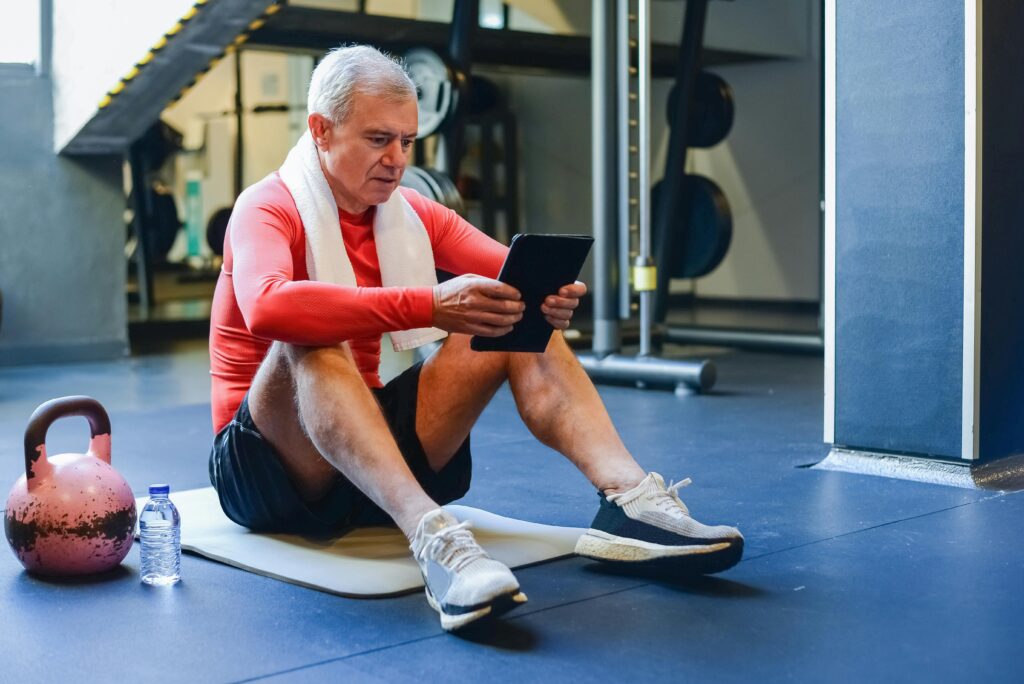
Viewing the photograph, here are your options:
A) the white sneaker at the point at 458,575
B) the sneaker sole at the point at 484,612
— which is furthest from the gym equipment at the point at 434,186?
the sneaker sole at the point at 484,612

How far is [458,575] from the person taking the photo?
67.1 inches

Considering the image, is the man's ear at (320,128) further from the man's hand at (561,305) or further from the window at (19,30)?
the window at (19,30)

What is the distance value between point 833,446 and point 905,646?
149 centimetres

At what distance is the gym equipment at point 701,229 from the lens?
5906 mm

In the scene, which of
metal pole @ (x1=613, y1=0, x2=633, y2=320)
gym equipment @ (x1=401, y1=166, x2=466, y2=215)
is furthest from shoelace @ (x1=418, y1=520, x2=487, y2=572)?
gym equipment @ (x1=401, y1=166, x2=466, y2=215)

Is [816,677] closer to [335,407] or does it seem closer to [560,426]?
[560,426]

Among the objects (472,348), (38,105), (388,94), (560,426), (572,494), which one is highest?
(38,105)

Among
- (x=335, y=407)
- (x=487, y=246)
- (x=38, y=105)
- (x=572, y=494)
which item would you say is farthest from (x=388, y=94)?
(x=38, y=105)

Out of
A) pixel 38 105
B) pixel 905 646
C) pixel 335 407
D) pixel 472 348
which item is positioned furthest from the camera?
pixel 38 105

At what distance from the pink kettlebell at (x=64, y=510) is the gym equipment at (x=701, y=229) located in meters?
4.17

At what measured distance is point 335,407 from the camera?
1.83m

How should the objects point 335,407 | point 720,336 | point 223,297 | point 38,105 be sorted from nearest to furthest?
1. point 335,407
2. point 223,297
3. point 38,105
4. point 720,336

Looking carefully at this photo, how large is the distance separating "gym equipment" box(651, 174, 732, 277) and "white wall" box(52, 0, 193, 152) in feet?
8.09

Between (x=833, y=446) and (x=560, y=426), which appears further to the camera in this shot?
(x=833, y=446)
